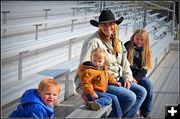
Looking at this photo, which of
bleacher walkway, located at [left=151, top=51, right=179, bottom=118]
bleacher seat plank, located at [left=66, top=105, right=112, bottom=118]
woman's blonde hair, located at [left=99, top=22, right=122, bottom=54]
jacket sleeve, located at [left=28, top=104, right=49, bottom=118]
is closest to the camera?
jacket sleeve, located at [left=28, top=104, right=49, bottom=118]

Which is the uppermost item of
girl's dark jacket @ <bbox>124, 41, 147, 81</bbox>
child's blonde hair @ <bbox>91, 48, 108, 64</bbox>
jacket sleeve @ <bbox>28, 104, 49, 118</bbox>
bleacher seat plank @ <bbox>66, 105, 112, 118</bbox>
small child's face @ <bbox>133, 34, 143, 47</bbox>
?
small child's face @ <bbox>133, 34, 143, 47</bbox>

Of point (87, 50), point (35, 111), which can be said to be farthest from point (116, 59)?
point (35, 111)

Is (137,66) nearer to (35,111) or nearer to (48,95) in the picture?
(48,95)

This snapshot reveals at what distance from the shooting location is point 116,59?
339 cm

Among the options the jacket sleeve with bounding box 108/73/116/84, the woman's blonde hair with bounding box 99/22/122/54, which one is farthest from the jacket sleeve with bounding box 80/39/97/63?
the jacket sleeve with bounding box 108/73/116/84

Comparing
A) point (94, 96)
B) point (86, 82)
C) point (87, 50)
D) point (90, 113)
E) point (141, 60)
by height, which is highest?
point (87, 50)

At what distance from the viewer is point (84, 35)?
355cm

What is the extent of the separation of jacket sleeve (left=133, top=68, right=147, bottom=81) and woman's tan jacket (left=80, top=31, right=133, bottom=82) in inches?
4.3

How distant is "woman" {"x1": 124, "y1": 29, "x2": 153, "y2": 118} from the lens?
136 inches

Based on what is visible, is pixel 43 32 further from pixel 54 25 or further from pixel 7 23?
pixel 7 23

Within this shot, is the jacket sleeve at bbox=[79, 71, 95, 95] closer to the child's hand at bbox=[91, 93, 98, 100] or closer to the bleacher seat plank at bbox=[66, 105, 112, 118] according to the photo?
the child's hand at bbox=[91, 93, 98, 100]

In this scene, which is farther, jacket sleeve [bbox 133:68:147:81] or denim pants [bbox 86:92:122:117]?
jacket sleeve [bbox 133:68:147:81]

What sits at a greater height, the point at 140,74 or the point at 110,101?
the point at 140,74

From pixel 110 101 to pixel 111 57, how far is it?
32cm
